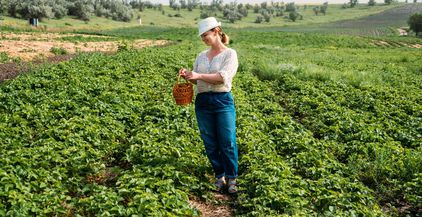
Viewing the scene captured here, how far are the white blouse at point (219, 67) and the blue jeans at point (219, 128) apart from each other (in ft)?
0.32

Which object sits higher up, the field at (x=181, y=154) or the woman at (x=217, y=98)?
the woman at (x=217, y=98)

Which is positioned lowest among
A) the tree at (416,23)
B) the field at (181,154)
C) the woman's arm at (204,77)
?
the field at (181,154)

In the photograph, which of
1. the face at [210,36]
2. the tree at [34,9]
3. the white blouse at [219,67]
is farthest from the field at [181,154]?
the tree at [34,9]

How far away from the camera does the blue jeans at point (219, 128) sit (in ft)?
21.0

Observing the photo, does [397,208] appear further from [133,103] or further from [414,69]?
[414,69]

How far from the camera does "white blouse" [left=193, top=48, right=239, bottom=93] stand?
6.16m

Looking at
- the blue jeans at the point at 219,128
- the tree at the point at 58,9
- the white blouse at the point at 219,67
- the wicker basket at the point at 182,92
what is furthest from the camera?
the tree at the point at 58,9

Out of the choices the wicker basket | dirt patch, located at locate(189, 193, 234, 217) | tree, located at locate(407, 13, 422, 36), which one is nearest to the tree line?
tree, located at locate(407, 13, 422, 36)

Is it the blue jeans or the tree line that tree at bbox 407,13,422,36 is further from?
the blue jeans

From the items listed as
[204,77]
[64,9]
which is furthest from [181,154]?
[64,9]

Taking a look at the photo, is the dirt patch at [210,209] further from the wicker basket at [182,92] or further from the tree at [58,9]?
the tree at [58,9]

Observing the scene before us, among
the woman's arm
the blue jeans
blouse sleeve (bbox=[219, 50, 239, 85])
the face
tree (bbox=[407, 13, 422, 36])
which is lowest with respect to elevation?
the blue jeans

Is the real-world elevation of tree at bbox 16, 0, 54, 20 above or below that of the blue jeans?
above

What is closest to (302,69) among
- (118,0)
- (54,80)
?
(54,80)
